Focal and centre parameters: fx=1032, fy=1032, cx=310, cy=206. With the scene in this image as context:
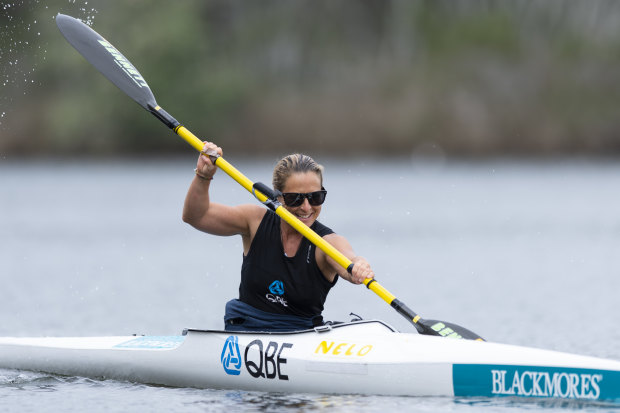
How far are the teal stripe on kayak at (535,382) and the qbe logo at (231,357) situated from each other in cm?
180

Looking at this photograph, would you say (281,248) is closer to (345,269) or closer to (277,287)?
(277,287)

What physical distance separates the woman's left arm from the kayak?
380 mm

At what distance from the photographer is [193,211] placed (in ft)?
27.1

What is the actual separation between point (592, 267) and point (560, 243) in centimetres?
408

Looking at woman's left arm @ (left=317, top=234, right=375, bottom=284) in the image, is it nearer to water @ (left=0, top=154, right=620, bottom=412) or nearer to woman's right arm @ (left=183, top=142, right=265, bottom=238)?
woman's right arm @ (left=183, top=142, right=265, bottom=238)

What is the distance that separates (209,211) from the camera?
8.28m

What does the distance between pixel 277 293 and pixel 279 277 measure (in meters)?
0.15

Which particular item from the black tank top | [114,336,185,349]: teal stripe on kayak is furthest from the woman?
[114,336,185,349]: teal stripe on kayak

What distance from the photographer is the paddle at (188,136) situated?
8.28 m

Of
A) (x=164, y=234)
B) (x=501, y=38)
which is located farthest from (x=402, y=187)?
(x=501, y=38)

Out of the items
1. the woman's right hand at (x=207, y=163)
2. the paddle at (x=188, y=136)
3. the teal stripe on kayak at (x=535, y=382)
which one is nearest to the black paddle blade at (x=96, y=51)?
the paddle at (x=188, y=136)

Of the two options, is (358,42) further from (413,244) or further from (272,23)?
(413,244)

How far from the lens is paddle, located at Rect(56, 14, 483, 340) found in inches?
326

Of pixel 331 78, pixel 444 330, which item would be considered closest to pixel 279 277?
pixel 444 330
